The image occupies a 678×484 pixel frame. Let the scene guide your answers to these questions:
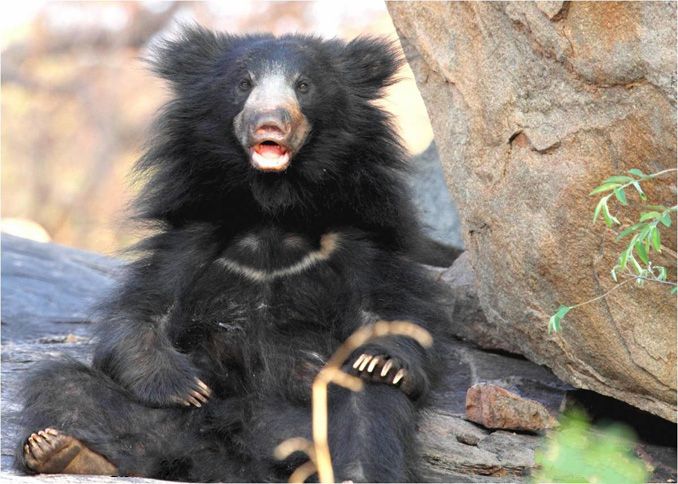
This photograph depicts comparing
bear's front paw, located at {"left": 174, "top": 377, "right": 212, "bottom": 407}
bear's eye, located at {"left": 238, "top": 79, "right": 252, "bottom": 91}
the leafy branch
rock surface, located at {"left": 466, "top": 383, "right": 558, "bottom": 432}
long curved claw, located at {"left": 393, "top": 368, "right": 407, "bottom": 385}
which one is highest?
bear's eye, located at {"left": 238, "top": 79, "right": 252, "bottom": 91}

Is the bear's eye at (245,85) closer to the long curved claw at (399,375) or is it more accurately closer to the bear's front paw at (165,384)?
the bear's front paw at (165,384)

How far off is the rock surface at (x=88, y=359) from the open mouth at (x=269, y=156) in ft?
3.14

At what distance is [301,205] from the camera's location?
459 cm

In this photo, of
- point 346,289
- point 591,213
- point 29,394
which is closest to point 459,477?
point 346,289

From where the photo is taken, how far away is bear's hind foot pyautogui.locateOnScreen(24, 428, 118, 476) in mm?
3797

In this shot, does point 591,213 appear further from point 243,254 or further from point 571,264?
point 243,254

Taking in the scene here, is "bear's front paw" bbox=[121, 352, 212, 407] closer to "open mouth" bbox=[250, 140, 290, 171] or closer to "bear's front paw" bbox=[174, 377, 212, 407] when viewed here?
"bear's front paw" bbox=[174, 377, 212, 407]

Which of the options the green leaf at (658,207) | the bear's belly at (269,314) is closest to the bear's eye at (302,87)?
the bear's belly at (269,314)

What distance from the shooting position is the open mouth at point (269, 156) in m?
4.28

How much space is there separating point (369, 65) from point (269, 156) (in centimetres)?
76

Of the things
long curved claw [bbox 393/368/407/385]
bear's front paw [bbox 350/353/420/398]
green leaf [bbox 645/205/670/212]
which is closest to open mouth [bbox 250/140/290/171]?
bear's front paw [bbox 350/353/420/398]

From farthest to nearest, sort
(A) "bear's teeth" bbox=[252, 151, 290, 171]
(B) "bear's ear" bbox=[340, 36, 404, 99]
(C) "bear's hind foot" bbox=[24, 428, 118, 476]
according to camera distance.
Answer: (B) "bear's ear" bbox=[340, 36, 404, 99] → (A) "bear's teeth" bbox=[252, 151, 290, 171] → (C) "bear's hind foot" bbox=[24, 428, 118, 476]

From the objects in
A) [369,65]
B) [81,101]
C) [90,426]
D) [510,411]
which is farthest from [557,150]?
[81,101]

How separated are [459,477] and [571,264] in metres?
0.90
